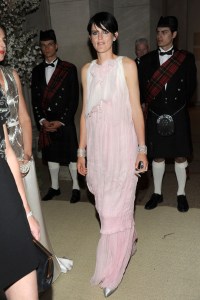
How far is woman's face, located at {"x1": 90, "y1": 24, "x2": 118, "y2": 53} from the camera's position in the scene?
251 cm

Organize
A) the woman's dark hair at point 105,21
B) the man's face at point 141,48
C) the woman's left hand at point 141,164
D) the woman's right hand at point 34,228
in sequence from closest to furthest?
the woman's right hand at point 34,228 < the woman's dark hair at point 105,21 < the woman's left hand at point 141,164 < the man's face at point 141,48

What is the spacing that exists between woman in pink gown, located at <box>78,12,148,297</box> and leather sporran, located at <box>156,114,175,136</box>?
127 centimetres

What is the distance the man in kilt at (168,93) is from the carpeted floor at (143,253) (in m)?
0.44

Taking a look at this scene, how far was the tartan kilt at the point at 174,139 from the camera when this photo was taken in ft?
12.8

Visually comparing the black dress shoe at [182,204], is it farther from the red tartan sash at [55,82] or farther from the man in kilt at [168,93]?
the red tartan sash at [55,82]

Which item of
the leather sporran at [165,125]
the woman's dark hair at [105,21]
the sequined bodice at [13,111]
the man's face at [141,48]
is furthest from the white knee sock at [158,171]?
the sequined bodice at [13,111]

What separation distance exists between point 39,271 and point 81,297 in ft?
3.81

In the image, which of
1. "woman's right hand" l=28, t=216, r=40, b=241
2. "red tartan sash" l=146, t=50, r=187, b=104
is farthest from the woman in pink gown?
"red tartan sash" l=146, t=50, r=187, b=104

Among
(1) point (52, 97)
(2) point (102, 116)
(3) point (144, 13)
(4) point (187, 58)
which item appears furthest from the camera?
(3) point (144, 13)

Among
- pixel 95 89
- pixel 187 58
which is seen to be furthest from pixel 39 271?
pixel 187 58

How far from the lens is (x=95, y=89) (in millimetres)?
2590

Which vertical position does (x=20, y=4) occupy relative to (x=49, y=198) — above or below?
above

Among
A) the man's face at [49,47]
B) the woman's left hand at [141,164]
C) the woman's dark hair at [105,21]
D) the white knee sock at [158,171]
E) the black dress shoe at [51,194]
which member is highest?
the woman's dark hair at [105,21]

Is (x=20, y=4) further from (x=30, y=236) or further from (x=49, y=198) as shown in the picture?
(x=30, y=236)
